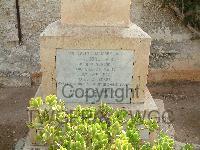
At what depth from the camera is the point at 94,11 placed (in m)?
5.02

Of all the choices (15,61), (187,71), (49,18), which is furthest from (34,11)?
(187,71)

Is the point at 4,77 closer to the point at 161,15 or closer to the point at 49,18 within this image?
the point at 49,18

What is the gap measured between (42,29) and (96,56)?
359 cm

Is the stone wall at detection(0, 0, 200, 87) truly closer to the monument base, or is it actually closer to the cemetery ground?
the cemetery ground

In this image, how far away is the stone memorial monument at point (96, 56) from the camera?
4.93 meters

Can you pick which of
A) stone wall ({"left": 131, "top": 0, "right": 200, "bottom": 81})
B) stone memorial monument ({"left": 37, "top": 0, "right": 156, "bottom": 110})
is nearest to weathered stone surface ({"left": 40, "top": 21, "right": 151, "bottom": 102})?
stone memorial monument ({"left": 37, "top": 0, "right": 156, "bottom": 110})

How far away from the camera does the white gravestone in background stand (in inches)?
197

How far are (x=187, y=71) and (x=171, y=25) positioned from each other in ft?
3.27

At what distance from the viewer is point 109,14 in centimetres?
503

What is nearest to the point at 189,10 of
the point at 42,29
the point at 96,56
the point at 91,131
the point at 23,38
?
the point at 42,29

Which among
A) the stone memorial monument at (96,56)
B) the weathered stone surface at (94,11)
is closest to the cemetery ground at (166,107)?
the stone memorial monument at (96,56)

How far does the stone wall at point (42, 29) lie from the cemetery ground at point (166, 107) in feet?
1.02

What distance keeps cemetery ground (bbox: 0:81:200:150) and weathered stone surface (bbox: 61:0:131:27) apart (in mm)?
2155

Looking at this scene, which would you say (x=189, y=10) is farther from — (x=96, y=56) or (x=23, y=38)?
(x=96, y=56)
